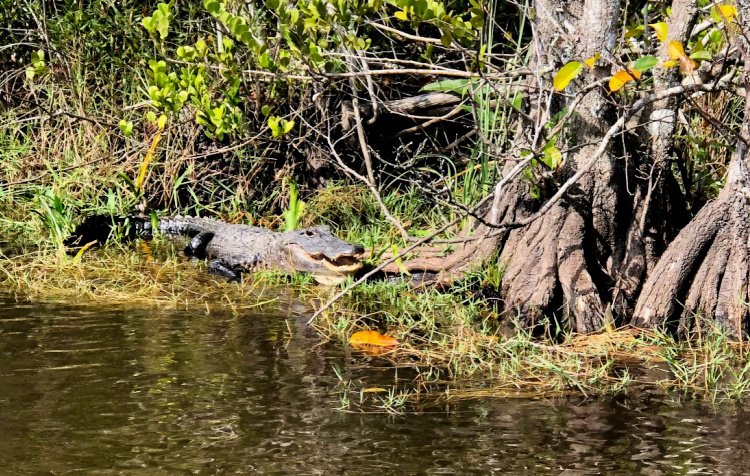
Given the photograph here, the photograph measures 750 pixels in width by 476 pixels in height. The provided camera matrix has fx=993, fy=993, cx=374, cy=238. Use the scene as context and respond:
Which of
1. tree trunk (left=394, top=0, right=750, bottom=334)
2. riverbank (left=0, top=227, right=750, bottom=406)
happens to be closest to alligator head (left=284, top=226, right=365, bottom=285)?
riverbank (left=0, top=227, right=750, bottom=406)

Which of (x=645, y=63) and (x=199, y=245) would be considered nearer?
(x=645, y=63)

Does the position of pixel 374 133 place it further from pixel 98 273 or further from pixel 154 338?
pixel 154 338

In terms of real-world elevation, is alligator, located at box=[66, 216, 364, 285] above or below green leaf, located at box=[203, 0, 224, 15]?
below

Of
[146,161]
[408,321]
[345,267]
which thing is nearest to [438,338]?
[408,321]

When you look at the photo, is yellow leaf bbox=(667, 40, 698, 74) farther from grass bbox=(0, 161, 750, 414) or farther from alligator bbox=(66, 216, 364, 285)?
alligator bbox=(66, 216, 364, 285)

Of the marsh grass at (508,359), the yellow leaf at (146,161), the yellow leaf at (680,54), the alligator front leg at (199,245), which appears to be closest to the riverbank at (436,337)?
the marsh grass at (508,359)

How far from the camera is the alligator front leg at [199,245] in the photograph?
7035 mm

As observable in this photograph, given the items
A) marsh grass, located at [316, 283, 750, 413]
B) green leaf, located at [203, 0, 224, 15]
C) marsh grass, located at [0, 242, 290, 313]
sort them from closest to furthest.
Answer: marsh grass, located at [316, 283, 750, 413] < green leaf, located at [203, 0, 224, 15] < marsh grass, located at [0, 242, 290, 313]

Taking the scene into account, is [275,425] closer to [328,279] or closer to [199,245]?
[328,279]

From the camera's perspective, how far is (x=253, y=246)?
6945mm

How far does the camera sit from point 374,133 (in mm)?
7828

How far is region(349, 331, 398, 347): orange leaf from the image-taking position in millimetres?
4719

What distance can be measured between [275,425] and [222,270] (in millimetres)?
3081

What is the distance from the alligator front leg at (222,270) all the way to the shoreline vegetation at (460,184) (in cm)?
12
